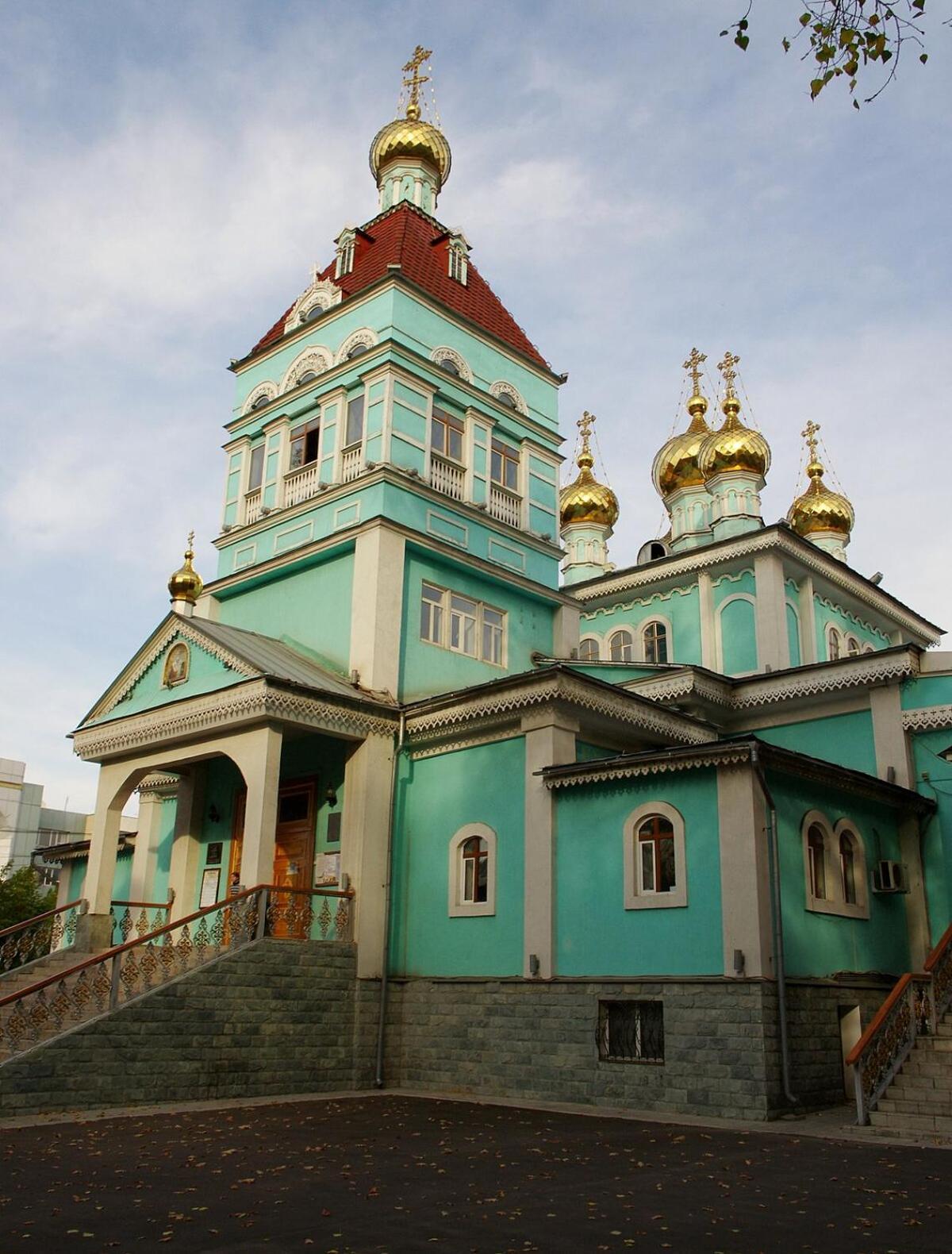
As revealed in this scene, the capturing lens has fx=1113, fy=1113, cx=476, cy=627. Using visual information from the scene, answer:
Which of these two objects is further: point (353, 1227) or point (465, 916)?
point (465, 916)

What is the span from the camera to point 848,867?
50.4 feet

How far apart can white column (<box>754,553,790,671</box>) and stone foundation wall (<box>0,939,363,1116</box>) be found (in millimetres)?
12010

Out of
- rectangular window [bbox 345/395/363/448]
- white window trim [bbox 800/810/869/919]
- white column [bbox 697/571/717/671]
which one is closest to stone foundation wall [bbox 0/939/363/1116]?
white window trim [bbox 800/810/869/919]

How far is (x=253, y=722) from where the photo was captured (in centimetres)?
1625

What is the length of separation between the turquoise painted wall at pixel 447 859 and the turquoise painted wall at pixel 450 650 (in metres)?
1.85

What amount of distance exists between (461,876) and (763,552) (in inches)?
470

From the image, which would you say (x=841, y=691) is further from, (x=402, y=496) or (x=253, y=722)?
(x=253, y=722)

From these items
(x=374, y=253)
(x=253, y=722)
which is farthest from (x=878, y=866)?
(x=374, y=253)

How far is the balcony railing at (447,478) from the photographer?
2034 centimetres

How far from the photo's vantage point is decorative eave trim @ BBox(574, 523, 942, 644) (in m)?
24.9

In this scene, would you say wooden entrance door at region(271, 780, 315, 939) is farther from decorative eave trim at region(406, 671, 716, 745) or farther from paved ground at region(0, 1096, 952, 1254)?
paved ground at region(0, 1096, 952, 1254)

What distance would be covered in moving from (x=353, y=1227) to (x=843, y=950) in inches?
374

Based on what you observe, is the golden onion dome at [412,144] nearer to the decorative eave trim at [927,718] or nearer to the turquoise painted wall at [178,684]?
the turquoise painted wall at [178,684]

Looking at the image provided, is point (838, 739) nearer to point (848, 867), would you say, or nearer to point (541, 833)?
point (848, 867)
